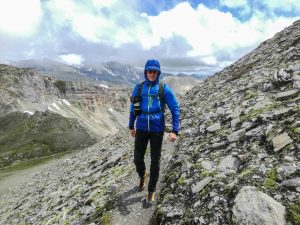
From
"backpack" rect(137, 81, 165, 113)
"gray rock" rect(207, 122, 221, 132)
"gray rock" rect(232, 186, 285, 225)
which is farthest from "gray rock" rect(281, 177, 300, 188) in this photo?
"gray rock" rect(207, 122, 221, 132)

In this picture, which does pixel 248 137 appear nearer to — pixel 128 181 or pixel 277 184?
pixel 277 184

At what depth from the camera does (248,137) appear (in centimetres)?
1518

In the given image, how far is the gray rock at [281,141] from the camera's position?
42.8 ft

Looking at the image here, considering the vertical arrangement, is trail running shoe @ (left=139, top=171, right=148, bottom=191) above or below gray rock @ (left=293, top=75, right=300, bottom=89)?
below

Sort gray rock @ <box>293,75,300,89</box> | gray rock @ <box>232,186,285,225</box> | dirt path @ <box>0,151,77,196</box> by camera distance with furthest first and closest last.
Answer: dirt path @ <box>0,151,77,196</box> < gray rock @ <box>293,75,300,89</box> < gray rock @ <box>232,186,285,225</box>

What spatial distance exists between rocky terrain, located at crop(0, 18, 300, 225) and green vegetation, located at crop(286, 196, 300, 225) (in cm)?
3

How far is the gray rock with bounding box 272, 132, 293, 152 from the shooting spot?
13.0m

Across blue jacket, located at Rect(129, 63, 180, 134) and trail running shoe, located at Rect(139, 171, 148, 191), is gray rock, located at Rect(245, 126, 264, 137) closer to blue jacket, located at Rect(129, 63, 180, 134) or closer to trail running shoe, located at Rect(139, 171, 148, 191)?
blue jacket, located at Rect(129, 63, 180, 134)

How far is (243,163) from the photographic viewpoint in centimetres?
1354

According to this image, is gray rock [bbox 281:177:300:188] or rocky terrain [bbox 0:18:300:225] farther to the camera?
rocky terrain [bbox 0:18:300:225]

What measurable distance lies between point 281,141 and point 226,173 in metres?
2.30

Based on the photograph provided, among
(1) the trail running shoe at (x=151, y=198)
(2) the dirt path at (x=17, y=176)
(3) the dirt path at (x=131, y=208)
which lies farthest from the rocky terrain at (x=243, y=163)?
(2) the dirt path at (x=17, y=176)

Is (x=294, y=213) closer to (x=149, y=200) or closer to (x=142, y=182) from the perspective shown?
(x=149, y=200)

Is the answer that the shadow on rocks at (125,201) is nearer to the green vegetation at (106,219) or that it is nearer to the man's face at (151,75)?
the green vegetation at (106,219)
